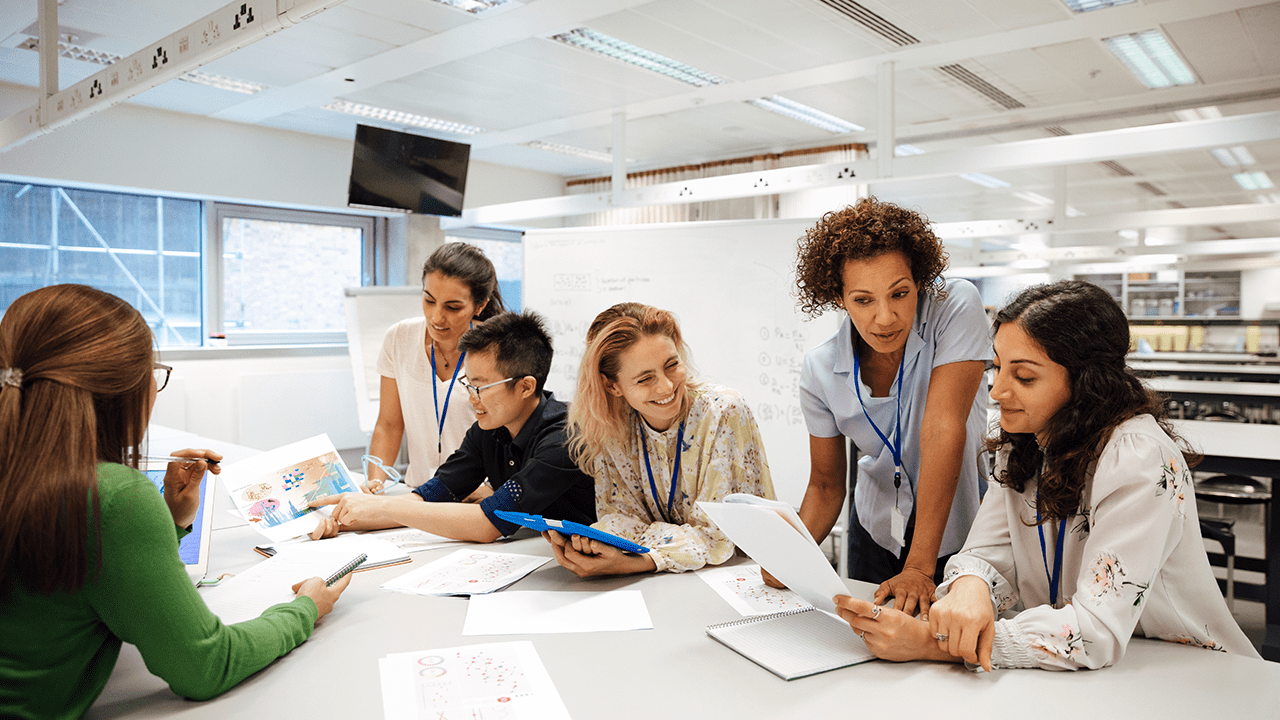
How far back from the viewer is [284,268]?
20.6 feet

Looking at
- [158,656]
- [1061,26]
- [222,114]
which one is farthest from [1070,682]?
[222,114]

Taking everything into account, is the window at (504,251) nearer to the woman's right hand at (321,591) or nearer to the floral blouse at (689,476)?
the floral blouse at (689,476)

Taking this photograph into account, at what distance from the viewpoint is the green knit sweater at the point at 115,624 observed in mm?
928

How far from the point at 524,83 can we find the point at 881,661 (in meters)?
4.40

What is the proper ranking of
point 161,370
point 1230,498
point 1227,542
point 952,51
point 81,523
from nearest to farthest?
point 81,523 < point 161,370 < point 1227,542 < point 1230,498 < point 952,51

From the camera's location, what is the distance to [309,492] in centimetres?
204

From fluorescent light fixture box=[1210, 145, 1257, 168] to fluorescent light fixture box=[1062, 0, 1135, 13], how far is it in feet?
12.2

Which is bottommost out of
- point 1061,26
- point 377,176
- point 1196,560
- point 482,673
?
point 482,673

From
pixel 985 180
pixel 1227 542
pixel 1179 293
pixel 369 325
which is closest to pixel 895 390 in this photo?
pixel 1227 542

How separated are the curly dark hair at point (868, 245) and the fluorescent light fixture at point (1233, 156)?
645 cm

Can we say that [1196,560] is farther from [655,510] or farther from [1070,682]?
[655,510]

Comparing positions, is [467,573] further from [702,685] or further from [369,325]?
[369,325]

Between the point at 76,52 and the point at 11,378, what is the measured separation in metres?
4.26

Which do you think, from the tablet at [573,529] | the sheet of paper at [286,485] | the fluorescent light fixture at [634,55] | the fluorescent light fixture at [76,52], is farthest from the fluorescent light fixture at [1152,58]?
the fluorescent light fixture at [76,52]
